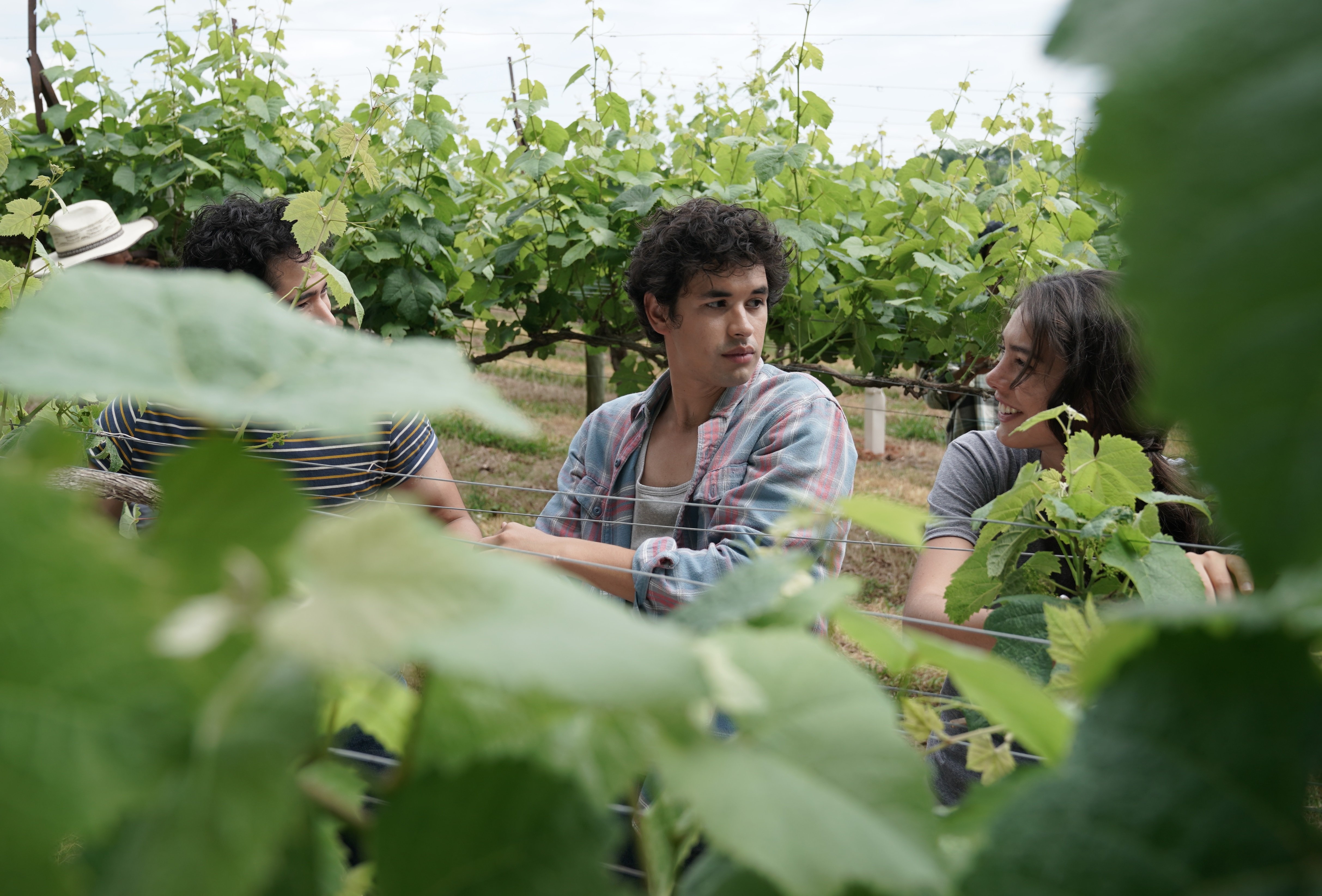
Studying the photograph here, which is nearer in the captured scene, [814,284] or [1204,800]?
[1204,800]

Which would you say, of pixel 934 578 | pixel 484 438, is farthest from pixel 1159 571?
pixel 484 438

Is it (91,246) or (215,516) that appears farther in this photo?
(91,246)

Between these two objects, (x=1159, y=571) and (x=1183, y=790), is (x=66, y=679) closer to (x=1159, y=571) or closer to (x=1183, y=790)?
(x=1183, y=790)

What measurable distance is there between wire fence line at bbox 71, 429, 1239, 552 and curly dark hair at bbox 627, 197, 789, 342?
2.01 ft

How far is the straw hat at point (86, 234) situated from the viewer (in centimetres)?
295

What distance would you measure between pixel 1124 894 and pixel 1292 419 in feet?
0.39

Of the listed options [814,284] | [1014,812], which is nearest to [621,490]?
[814,284]

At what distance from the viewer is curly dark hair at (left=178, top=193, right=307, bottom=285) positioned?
8.46 ft

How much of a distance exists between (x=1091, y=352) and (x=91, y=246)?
290cm

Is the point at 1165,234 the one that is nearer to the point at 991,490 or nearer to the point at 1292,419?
the point at 1292,419

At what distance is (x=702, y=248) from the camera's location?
259 centimetres

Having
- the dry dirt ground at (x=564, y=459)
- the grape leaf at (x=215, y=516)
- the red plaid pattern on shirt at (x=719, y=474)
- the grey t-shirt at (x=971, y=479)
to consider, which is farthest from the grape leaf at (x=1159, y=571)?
the dry dirt ground at (x=564, y=459)

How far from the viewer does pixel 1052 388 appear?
83.7 inches

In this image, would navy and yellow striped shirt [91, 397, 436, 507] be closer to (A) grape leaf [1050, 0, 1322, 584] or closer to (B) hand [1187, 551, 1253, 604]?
(B) hand [1187, 551, 1253, 604]
